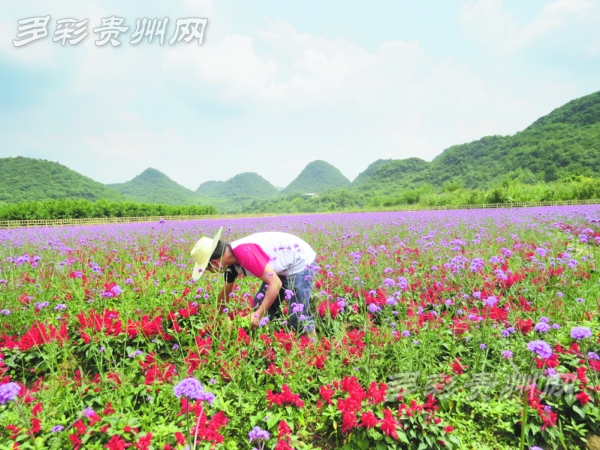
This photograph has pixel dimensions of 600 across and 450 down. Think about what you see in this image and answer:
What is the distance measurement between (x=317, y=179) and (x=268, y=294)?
182727 mm

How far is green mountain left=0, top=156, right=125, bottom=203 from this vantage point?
181 feet

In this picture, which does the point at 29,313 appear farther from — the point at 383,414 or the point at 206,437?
the point at 383,414

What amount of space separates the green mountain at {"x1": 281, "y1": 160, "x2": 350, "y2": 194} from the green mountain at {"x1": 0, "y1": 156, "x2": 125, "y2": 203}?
11481cm

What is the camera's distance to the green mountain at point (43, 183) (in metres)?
55.1

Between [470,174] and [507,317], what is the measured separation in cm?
6464

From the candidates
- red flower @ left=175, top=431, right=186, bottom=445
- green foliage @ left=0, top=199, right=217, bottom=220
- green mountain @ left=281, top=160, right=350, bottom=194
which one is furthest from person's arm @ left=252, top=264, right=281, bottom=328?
green mountain @ left=281, top=160, right=350, bottom=194

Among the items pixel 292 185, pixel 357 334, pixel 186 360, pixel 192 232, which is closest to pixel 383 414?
pixel 357 334

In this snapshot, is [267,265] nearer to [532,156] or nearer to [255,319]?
[255,319]

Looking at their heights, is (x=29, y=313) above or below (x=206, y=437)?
above

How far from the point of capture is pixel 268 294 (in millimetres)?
2598

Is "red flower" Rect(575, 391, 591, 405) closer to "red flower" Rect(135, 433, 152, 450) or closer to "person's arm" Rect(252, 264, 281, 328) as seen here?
"person's arm" Rect(252, 264, 281, 328)

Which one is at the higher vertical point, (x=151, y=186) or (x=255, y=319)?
(x=151, y=186)

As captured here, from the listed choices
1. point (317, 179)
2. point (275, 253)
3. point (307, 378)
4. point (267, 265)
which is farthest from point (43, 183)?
point (317, 179)

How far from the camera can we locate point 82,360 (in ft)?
8.86
